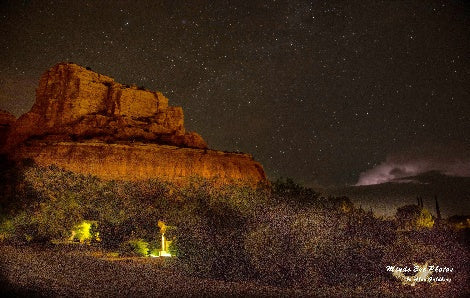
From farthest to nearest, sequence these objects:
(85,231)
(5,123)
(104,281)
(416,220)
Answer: (5,123) < (416,220) < (85,231) < (104,281)

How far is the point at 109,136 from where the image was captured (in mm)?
61281

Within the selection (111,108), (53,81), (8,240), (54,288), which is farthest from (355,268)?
(53,81)

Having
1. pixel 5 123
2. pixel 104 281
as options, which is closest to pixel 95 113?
pixel 5 123

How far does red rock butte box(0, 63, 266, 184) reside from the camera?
5491 centimetres

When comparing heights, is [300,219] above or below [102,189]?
below

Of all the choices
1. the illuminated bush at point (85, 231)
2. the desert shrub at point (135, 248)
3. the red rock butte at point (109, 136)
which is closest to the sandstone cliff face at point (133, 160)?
the red rock butte at point (109, 136)

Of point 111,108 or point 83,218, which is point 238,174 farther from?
point 83,218

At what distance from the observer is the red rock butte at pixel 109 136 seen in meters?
54.9

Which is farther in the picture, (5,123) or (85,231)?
(5,123)

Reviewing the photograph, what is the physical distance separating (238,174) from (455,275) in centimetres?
5072

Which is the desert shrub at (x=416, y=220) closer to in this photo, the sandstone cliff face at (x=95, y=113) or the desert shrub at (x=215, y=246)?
the desert shrub at (x=215, y=246)

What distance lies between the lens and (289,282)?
14086mm

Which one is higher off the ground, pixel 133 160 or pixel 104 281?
pixel 133 160

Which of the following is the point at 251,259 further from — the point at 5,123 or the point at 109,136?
the point at 5,123
